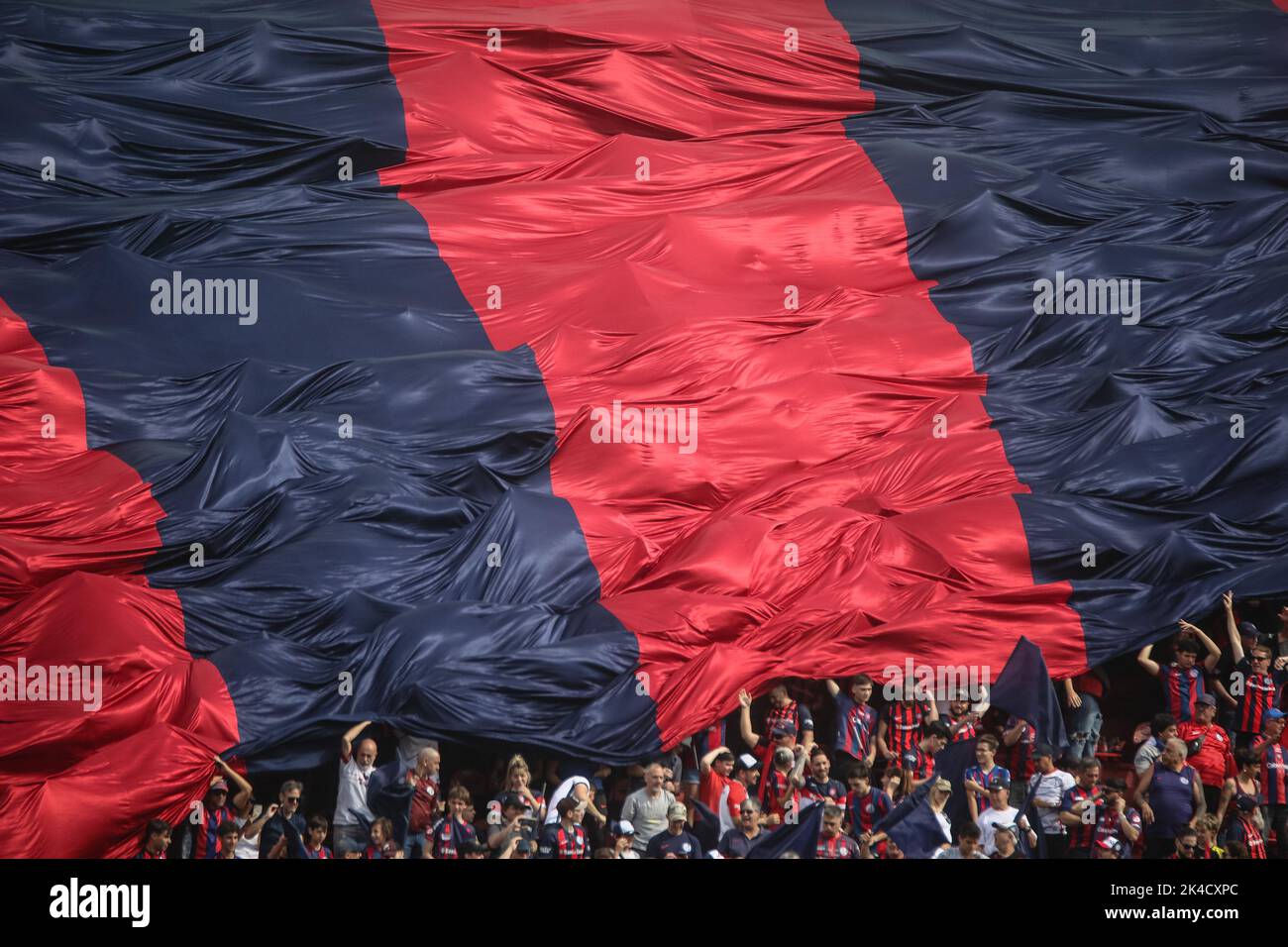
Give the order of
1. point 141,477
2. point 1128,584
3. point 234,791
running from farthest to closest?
point 141,477
point 1128,584
point 234,791

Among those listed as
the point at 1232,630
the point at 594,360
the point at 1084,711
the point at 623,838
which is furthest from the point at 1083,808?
the point at 594,360

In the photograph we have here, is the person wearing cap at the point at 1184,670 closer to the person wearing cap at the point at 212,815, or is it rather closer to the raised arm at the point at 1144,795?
the raised arm at the point at 1144,795

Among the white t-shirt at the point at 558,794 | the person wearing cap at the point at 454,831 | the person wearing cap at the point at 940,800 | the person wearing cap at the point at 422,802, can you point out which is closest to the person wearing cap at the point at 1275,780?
the person wearing cap at the point at 940,800

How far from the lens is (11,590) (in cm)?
907

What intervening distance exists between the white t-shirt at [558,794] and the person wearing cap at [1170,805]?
2909 millimetres

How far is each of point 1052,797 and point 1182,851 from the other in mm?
712

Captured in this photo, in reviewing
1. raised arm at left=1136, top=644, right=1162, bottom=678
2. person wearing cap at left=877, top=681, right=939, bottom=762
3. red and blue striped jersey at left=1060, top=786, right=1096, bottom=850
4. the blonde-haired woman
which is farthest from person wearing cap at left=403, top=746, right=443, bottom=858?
raised arm at left=1136, top=644, right=1162, bottom=678

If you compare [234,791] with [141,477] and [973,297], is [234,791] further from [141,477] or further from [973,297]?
[973,297]

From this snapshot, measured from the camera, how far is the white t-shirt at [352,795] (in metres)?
8.05

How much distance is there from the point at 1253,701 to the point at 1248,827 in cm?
68

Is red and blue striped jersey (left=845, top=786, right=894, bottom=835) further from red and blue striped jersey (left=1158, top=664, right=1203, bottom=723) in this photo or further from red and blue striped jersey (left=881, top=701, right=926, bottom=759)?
red and blue striped jersey (left=1158, top=664, right=1203, bottom=723)

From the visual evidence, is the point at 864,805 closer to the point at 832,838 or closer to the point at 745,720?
the point at 832,838

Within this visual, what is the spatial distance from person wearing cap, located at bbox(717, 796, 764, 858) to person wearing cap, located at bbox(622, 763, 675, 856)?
0.34 metres

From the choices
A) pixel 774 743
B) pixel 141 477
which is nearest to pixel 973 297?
pixel 774 743
